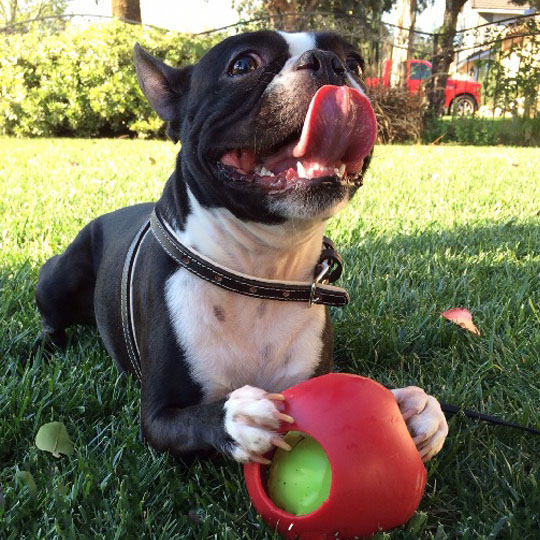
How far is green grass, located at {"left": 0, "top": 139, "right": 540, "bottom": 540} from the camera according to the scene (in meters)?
1.66

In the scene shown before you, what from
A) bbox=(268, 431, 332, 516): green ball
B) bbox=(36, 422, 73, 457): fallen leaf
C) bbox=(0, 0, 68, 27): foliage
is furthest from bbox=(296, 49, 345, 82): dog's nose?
bbox=(0, 0, 68, 27): foliage

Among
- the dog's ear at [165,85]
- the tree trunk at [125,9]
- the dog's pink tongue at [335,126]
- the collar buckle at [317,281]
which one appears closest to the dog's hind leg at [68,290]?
the dog's ear at [165,85]

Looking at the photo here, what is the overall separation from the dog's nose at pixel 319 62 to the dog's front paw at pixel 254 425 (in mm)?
908

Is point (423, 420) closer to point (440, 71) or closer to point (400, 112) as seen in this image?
point (400, 112)

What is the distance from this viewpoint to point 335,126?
5.76 feet

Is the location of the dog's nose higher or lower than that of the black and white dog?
higher

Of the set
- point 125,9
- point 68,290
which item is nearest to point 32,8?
point 125,9

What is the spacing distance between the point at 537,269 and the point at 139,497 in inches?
109

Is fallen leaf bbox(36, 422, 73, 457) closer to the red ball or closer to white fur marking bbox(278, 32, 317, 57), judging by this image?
the red ball

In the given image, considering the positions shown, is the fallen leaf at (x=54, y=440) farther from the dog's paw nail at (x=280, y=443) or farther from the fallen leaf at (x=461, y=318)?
the fallen leaf at (x=461, y=318)

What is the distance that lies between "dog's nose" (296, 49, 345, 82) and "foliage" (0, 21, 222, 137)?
33.9ft

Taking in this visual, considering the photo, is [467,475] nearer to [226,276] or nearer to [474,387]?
[474,387]

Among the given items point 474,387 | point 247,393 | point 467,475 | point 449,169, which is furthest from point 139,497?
point 449,169

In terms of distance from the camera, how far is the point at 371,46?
1318 centimetres
